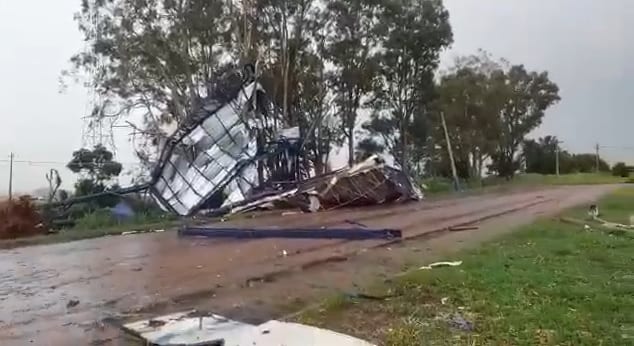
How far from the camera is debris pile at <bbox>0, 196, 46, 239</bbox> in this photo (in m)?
15.0

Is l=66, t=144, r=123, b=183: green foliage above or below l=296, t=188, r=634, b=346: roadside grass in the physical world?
above

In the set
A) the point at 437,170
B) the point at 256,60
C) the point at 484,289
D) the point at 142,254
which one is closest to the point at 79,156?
the point at 256,60

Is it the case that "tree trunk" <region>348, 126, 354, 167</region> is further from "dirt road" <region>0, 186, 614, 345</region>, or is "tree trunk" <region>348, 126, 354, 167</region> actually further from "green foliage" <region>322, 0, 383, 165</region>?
"dirt road" <region>0, 186, 614, 345</region>

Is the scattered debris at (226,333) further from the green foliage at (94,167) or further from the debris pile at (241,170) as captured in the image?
the green foliage at (94,167)

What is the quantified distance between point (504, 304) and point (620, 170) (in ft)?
162

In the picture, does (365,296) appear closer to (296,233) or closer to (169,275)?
(169,275)

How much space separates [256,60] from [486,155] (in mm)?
20814

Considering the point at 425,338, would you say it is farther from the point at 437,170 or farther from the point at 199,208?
the point at 437,170

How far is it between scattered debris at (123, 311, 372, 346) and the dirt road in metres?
0.28

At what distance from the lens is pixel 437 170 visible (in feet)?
147

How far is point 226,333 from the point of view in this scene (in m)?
4.89

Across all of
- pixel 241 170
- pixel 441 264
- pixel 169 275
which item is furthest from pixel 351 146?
pixel 169 275

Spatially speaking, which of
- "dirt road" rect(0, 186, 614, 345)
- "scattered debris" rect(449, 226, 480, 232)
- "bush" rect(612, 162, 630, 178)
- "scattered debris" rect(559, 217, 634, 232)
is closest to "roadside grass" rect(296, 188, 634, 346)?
"dirt road" rect(0, 186, 614, 345)

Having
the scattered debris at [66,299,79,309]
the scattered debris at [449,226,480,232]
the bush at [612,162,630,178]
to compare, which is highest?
the bush at [612,162,630,178]
